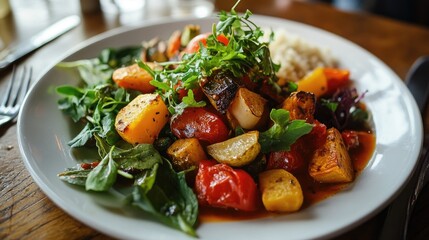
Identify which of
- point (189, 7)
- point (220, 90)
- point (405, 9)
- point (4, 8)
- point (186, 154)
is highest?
point (220, 90)

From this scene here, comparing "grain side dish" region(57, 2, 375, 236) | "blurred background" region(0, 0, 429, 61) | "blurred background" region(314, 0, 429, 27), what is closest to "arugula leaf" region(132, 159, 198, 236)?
"grain side dish" region(57, 2, 375, 236)

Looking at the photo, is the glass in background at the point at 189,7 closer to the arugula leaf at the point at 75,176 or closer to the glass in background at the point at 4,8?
the glass in background at the point at 4,8

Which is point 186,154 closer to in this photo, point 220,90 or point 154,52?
point 220,90

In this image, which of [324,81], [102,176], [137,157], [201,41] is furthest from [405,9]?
[102,176]

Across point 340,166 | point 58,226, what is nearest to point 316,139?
point 340,166

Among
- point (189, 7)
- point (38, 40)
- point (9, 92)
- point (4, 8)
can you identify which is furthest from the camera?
point (189, 7)

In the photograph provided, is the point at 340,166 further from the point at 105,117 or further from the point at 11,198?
the point at 11,198

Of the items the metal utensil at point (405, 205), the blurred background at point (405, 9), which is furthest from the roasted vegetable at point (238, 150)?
the blurred background at point (405, 9)

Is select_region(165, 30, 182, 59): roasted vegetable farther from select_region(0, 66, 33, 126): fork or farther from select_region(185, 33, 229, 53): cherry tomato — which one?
select_region(0, 66, 33, 126): fork
